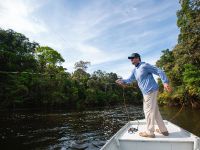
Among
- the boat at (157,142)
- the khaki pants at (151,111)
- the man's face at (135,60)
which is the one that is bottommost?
the boat at (157,142)

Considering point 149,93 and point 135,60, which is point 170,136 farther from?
point 135,60

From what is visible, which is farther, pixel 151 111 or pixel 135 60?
pixel 135 60

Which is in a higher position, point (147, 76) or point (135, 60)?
point (135, 60)

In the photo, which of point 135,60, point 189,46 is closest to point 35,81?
point 189,46

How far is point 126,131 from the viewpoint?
6.95 metres

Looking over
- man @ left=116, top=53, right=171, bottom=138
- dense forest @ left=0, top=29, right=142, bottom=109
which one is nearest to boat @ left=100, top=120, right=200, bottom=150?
man @ left=116, top=53, right=171, bottom=138

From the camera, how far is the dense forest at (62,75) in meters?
26.4

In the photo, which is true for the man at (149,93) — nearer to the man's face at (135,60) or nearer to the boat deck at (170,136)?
the man's face at (135,60)

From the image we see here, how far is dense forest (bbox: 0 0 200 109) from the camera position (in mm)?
26438

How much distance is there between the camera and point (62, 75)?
52938 mm

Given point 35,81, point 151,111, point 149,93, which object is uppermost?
point 35,81

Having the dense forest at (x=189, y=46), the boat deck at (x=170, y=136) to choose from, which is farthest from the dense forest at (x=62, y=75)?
the boat deck at (x=170, y=136)

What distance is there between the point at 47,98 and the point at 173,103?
2352 cm

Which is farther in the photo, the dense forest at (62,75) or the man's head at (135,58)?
the dense forest at (62,75)
